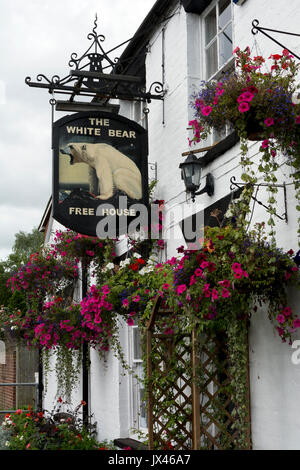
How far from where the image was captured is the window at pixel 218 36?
679cm

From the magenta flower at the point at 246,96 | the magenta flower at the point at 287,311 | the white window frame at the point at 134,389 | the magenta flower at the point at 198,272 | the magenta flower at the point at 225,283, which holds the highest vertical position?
the magenta flower at the point at 246,96

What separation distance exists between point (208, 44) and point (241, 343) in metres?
3.89

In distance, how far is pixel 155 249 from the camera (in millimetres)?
7883

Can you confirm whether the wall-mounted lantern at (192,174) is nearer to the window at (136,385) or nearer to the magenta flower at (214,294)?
the magenta flower at (214,294)

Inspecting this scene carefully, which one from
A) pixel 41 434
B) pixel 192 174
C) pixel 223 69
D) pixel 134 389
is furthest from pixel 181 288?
pixel 134 389

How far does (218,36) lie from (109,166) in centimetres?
192

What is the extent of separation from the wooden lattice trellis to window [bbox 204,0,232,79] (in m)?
2.90

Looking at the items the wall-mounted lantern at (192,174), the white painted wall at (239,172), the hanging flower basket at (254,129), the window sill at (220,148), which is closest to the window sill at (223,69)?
the white painted wall at (239,172)

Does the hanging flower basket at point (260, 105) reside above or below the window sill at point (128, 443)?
above

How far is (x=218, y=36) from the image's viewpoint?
23.0 ft

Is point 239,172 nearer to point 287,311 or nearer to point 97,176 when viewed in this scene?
point 287,311

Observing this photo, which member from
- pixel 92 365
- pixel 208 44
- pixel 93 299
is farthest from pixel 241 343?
pixel 92 365
